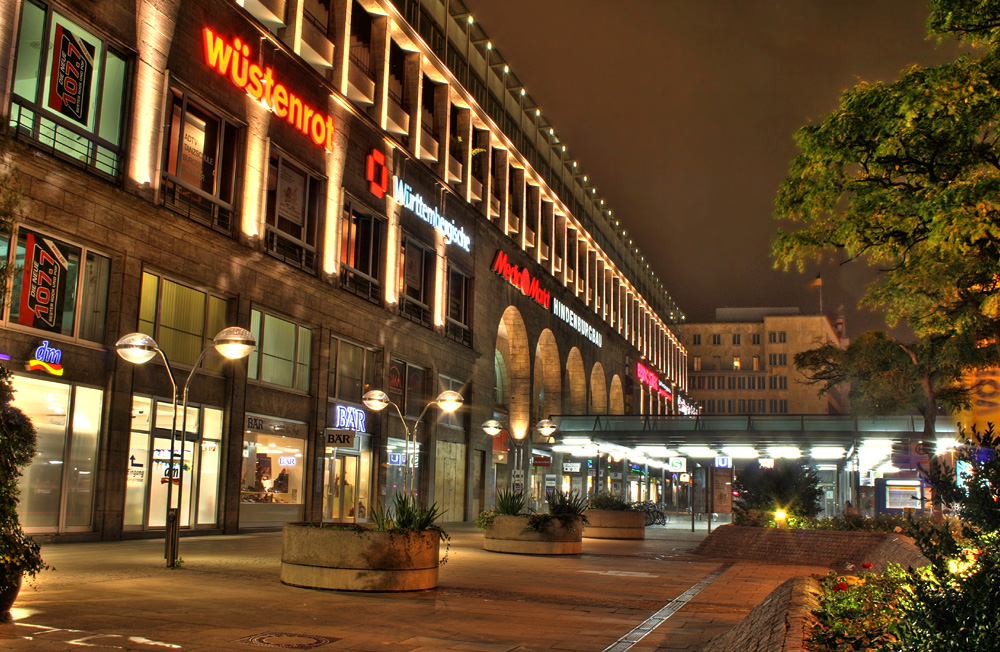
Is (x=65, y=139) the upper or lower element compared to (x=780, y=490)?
upper

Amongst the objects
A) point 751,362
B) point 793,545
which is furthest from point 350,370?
point 751,362

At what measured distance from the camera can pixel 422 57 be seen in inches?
1548

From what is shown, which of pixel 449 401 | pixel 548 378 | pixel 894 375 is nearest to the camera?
pixel 449 401

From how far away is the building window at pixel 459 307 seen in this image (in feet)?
138

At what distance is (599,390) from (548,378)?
1176 centimetres

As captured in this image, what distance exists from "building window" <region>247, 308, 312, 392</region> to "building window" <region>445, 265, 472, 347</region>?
37.9ft

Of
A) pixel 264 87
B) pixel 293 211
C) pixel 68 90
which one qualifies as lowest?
pixel 293 211

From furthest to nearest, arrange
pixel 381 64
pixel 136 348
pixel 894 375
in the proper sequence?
1. pixel 894 375
2. pixel 381 64
3. pixel 136 348

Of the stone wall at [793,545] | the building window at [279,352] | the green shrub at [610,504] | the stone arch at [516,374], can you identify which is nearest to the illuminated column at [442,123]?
the stone arch at [516,374]

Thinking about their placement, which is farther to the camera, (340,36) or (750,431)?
(750,431)

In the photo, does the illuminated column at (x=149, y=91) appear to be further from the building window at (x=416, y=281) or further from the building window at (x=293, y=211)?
the building window at (x=416, y=281)

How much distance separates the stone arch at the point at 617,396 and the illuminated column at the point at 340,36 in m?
45.7

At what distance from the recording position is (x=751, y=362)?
139625mm

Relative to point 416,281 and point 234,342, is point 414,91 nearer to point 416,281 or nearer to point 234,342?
point 416,281
